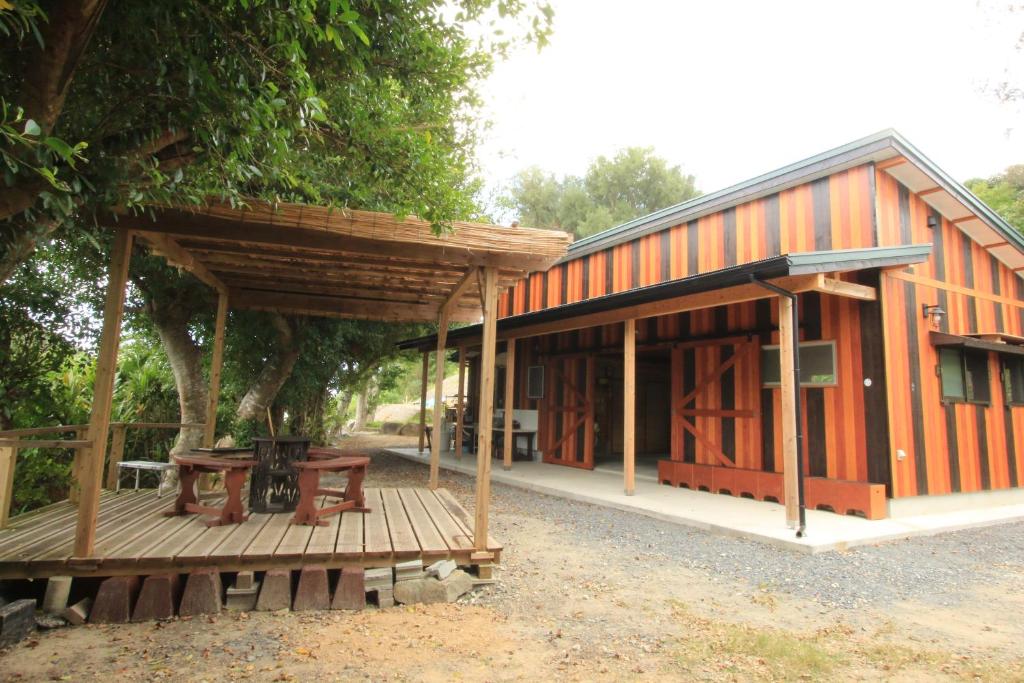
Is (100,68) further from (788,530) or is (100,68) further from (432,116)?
(788,530)

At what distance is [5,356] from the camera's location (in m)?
5.89

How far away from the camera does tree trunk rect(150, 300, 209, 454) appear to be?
753 centimetres

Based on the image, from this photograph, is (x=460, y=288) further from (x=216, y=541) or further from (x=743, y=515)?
(x=743, y=515)

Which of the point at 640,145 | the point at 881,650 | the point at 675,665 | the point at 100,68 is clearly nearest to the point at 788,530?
the point at 881,650

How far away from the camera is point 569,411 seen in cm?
1002

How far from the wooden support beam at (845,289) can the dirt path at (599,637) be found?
8.49 ft

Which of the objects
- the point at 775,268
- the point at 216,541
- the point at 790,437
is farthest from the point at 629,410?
the point at 216,541

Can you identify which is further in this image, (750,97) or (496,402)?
(750,97)

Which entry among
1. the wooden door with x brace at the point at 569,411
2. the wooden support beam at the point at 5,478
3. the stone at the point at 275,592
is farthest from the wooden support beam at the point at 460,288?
the wooden door with x brace at the point at 569,411

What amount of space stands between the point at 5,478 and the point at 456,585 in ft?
10.6

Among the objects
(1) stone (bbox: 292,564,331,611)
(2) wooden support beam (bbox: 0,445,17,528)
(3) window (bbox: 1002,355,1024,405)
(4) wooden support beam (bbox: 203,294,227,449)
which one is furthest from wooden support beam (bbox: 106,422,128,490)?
(3) window (bbox: 1002,355,1024,405)

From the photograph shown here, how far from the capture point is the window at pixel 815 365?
6367 mm

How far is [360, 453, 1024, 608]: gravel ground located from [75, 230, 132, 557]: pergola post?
3.11 meters

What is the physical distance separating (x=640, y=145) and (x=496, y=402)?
52.8 ft
